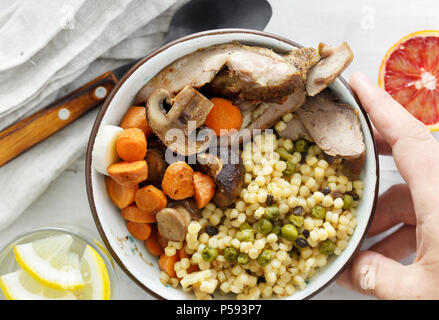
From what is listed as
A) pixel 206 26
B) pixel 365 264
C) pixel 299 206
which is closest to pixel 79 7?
pixel 206 26

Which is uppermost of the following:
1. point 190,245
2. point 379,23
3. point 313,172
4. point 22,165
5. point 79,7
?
point 79,7

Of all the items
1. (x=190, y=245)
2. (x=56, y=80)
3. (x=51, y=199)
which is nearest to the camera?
(x=190, y=245)

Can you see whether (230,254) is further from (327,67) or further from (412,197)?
(327,67)

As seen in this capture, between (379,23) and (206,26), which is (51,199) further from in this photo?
(379,23)

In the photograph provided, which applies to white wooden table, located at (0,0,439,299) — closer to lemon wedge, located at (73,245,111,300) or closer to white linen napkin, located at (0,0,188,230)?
white linen napkin, located at (0,0,188,230)

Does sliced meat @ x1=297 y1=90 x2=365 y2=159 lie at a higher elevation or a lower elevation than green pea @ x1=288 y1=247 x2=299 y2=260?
higher

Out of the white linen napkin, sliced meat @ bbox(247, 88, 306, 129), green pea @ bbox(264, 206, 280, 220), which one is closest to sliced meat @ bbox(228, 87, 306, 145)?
sliced meat @ bbox(247, 88, 306, 129)
